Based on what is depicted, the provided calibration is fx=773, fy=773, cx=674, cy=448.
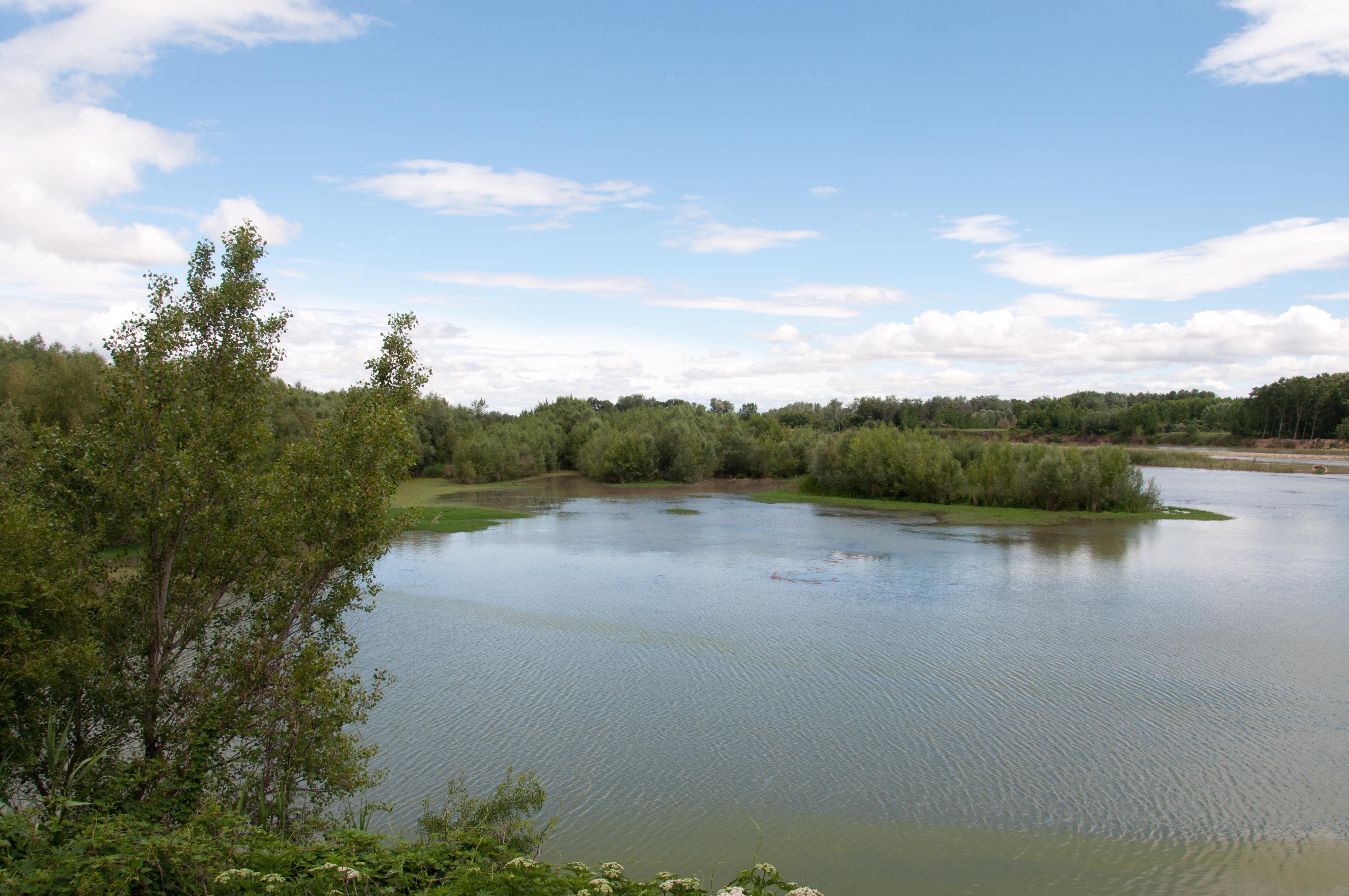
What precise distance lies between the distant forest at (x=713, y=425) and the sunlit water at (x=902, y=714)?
5.29 metres

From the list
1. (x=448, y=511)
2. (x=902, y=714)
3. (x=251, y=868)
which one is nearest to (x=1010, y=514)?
(x=448, y=511)

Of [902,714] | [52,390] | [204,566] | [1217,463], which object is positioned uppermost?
[52,390]

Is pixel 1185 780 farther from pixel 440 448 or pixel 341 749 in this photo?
pixel 440 448

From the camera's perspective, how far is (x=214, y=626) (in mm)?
8008

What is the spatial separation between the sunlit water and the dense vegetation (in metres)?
1.84

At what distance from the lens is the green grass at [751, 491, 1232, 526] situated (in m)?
37.2

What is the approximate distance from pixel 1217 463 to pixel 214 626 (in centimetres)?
8716

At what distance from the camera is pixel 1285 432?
91.0 metres

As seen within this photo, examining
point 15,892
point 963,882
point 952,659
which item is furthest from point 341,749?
point 952,659

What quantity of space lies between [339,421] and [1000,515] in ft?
120

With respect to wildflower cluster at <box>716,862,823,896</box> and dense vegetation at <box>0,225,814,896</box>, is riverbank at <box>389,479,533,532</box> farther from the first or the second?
wildflower cluster at <box>716,862,823,896</box>

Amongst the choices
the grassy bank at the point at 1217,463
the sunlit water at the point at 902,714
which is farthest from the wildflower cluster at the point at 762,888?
the grassy bank at the point at 1217,463

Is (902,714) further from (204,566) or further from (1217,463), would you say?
(1217,463)

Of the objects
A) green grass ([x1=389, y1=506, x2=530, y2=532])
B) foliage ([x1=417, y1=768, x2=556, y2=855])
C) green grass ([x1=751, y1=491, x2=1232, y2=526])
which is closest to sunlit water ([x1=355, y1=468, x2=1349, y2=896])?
foliage ([x1=417, y1=768, x2=556, y2=855])
